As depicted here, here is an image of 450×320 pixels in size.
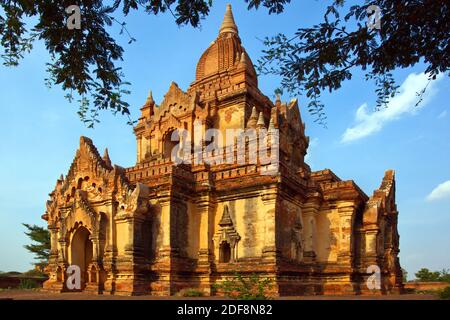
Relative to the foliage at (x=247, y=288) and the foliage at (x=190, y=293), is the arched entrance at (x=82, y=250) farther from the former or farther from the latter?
the foliage at (x=247, y=288)

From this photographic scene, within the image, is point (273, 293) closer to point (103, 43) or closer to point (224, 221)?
point (224, 221)

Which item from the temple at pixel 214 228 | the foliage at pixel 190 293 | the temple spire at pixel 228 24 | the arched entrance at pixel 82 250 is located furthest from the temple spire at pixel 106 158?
the temple spire at pixel 228 24

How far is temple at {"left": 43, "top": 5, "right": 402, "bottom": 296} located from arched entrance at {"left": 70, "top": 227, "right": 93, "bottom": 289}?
0.16 feet

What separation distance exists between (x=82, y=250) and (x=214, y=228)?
22.2ft

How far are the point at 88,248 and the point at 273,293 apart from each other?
987 cm

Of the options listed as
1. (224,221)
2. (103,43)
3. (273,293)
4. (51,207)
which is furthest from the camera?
(51,207)

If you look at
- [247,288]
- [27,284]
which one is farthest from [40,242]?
[247,288]

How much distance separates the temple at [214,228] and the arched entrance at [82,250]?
49 mm

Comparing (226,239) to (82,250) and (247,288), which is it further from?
(247,288)

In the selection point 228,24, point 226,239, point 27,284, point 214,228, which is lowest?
point 27,284

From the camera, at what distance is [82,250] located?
69.7 ft
